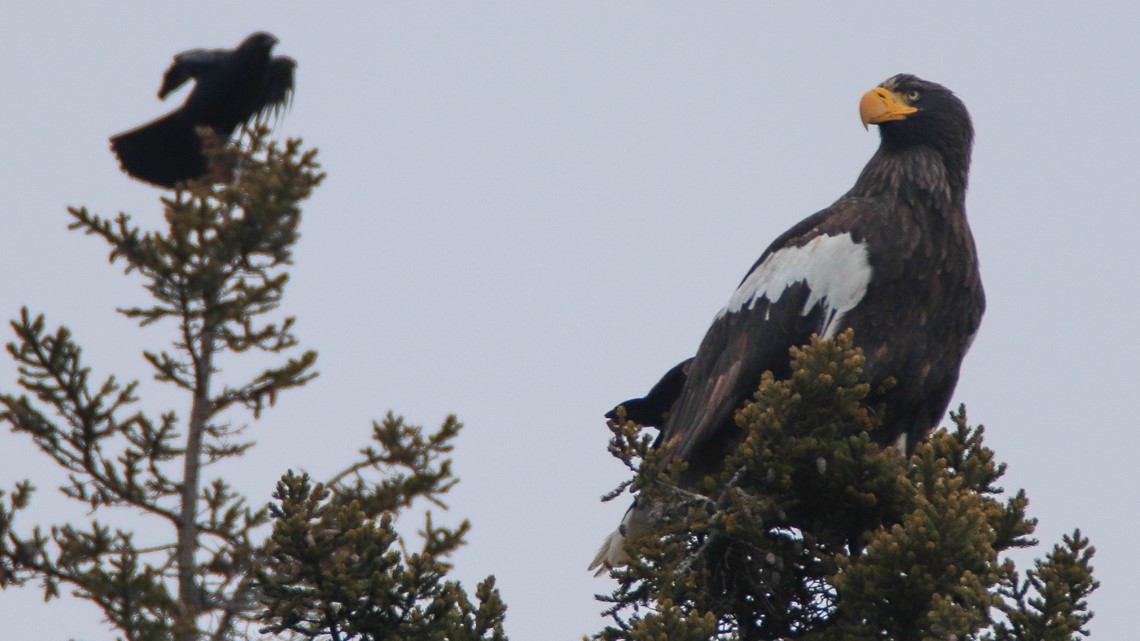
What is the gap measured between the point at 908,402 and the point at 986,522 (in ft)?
5.99

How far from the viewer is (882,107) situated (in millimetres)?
7645

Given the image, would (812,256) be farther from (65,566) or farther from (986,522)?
(65,566)

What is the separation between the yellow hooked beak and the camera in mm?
7617

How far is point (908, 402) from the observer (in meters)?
6.75

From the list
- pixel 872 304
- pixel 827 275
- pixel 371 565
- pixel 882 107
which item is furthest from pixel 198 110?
pixel 882 107

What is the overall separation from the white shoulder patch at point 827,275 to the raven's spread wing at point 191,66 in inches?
112

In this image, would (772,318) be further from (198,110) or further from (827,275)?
(198,110)

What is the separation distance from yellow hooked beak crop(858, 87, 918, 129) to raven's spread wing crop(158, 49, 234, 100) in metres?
3.54

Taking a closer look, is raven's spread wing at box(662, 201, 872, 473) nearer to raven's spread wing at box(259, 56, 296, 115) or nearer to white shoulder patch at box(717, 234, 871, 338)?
white shoulder patch at box(717, 234, 871, 338)

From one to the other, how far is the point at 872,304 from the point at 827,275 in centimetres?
25

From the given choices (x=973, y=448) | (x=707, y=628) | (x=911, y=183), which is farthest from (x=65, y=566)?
(x=911, y=183)

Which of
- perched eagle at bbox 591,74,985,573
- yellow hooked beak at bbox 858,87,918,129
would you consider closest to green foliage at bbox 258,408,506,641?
perched eagle at bbox 591,74,985,573

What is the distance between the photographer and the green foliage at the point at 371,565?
419 cm

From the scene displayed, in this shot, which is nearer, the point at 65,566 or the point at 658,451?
the point at 65,566
